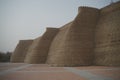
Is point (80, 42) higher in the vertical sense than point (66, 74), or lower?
higher

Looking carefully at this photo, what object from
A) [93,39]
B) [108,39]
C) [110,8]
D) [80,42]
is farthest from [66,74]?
[110,8]

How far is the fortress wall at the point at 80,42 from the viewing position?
18998 millimetres

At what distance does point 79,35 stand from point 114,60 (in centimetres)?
628

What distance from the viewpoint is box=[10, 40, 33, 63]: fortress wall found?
45.1 m

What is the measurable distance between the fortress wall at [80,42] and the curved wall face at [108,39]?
39.4 inches

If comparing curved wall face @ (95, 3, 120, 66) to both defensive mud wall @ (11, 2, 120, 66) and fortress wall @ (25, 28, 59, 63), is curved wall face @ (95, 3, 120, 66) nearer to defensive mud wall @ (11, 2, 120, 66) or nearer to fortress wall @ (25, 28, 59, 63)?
defensive mud wall @ (11, 2, 120, 66)

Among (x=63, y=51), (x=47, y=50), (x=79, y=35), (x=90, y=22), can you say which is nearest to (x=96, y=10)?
(x=90, y=22)

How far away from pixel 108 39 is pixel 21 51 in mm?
33793

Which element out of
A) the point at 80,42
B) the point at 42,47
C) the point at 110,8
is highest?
the point at 110,8

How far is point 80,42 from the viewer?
2000 cm

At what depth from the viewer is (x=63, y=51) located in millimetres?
20047

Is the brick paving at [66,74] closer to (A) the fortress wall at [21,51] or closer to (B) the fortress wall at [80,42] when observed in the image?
(B) the fortress wall at [80,42]

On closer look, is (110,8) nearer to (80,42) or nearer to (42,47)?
(80,42)

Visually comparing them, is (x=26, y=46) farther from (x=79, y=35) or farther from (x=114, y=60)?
(x=114, y=60)
